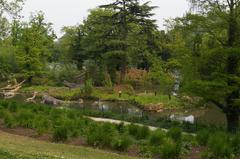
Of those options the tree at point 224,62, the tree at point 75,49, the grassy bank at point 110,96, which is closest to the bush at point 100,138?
the tree at point 224,62

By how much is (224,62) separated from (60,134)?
792cm

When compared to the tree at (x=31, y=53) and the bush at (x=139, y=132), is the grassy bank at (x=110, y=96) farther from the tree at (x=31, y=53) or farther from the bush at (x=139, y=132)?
the bush at (x=139, y=132)

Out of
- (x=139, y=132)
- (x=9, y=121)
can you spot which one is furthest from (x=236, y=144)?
(x=9, y=121)

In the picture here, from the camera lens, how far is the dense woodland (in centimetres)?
1697

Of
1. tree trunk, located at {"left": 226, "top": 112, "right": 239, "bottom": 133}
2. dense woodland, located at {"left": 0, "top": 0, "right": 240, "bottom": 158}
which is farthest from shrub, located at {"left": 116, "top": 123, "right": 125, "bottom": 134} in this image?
tree trunk, located at {"left": 226, "top": 112, "right": 239, "bottom": 133}

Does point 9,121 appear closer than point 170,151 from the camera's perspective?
No

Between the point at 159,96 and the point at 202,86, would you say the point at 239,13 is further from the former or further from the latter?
the point at 159,96

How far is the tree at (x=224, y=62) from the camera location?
671 inches

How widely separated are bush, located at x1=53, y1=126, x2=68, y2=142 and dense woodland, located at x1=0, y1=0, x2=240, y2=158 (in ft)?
0.12

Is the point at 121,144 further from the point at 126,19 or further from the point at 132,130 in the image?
the point at 126,19

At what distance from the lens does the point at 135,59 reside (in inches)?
1987

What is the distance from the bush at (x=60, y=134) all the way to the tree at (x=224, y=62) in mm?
5816

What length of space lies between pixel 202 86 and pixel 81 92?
27.2 m

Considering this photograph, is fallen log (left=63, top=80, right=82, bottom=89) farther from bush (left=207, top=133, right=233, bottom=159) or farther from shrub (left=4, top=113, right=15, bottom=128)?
bush (left=207, top=133, right=233, bottom=159)
